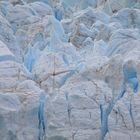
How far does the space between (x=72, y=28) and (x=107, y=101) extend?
39.1ft

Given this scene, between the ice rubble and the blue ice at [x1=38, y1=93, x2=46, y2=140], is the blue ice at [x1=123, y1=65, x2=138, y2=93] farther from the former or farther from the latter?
the blue ice at [x1=38, y1=93, x2=46, y2=140]

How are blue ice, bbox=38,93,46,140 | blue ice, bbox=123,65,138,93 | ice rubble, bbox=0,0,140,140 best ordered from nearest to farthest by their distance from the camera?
ice rubble, bbox=0,0,140,140 → blue ice, bbox=38,93,46,140 → blue ice, bbox=123,65,138,93

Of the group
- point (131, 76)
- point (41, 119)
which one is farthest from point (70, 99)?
point (131, 76)

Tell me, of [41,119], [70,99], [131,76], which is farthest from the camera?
[131,76]

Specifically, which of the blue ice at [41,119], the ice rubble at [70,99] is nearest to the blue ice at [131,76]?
the ice rubble at [70,99]

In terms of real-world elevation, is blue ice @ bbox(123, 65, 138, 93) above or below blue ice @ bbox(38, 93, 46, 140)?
above

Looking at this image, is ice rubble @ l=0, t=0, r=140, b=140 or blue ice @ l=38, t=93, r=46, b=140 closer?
ice rubble @ l=0, t=0, r=140, b=140

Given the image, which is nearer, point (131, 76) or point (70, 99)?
point (70, 99)

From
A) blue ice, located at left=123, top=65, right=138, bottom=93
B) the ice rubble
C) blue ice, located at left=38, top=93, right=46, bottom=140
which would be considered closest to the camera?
the ice rubble

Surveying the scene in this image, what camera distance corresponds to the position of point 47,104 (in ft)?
32.3

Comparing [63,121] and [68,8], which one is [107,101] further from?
[68,8]

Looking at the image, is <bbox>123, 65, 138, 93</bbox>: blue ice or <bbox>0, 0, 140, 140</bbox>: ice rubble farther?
<bbox>123, 65, 138, 93</bbox>: blue ice

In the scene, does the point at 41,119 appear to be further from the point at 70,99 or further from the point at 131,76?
the point at 131,76

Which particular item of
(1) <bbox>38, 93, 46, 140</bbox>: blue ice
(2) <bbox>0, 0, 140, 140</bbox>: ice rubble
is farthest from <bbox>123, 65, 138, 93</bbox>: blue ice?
(1) <bbox>38, 93, 46, 140</bbox>: blue ice
